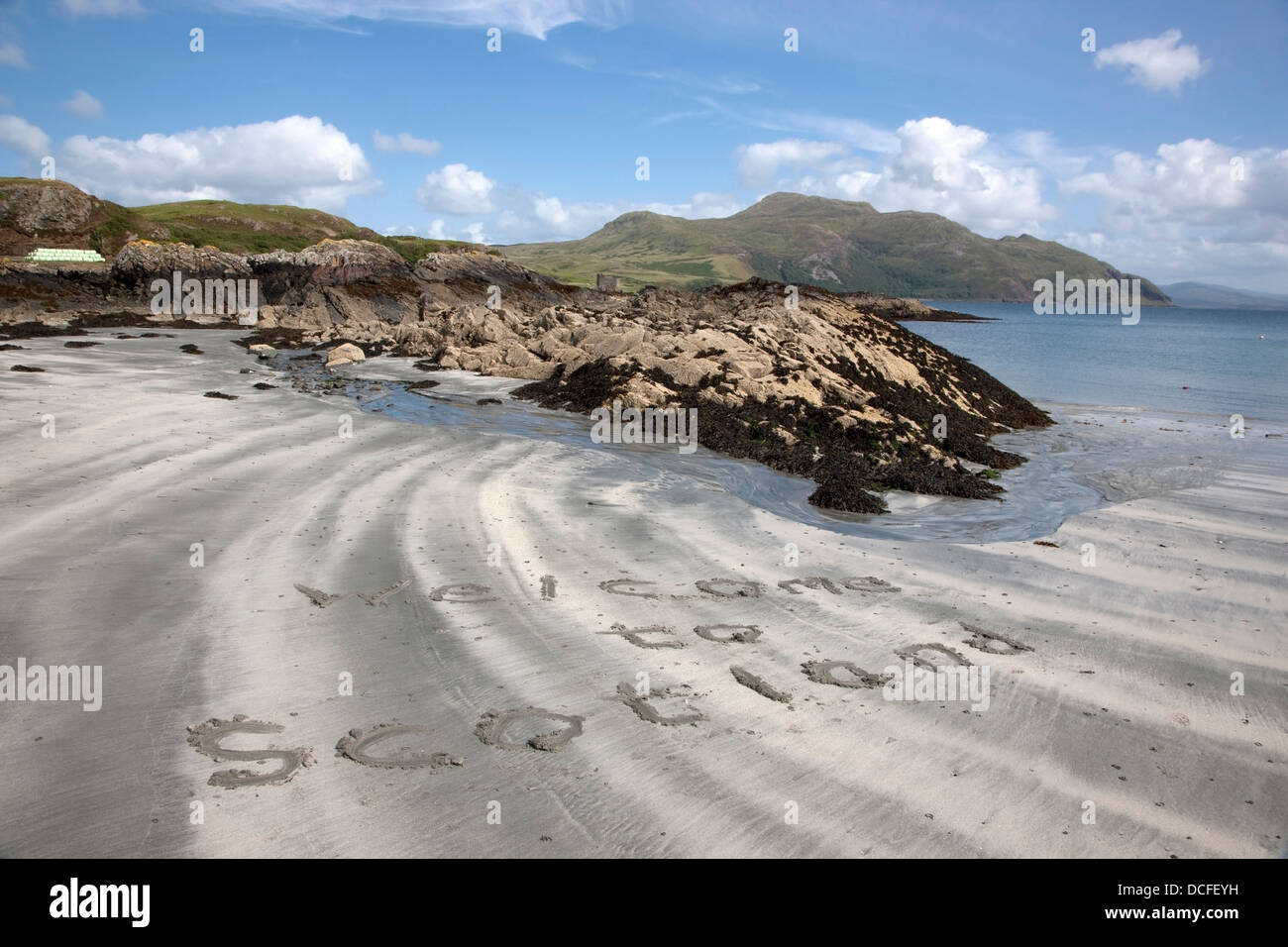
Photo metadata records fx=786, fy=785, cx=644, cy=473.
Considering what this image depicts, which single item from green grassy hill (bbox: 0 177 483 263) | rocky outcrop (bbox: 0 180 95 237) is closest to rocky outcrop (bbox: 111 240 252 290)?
green grassy hill (bbox: 0 177 483 263)

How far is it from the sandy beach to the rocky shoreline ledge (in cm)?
429

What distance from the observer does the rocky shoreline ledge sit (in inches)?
661

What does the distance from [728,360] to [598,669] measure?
15018 mm

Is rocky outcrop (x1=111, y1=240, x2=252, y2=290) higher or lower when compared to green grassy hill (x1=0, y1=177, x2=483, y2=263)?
lower

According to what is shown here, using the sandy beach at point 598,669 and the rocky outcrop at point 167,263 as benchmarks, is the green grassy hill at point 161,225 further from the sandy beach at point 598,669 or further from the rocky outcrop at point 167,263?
the sandy beach at point 598,669

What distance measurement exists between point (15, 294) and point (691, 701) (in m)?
48.5

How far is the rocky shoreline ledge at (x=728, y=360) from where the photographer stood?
16.8 metres

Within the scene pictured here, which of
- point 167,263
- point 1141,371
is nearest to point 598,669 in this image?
point 1141,371

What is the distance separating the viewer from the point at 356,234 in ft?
252

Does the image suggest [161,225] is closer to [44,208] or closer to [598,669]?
[44,208]

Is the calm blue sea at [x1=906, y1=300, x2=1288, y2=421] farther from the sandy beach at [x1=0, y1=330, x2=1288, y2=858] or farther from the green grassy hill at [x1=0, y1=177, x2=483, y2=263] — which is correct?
the green grassy hill at [x1=0, y1=177, x2=483, y2=263]

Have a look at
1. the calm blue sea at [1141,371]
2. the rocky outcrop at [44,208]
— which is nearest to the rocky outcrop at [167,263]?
the rocky outcrop at [44,208]
